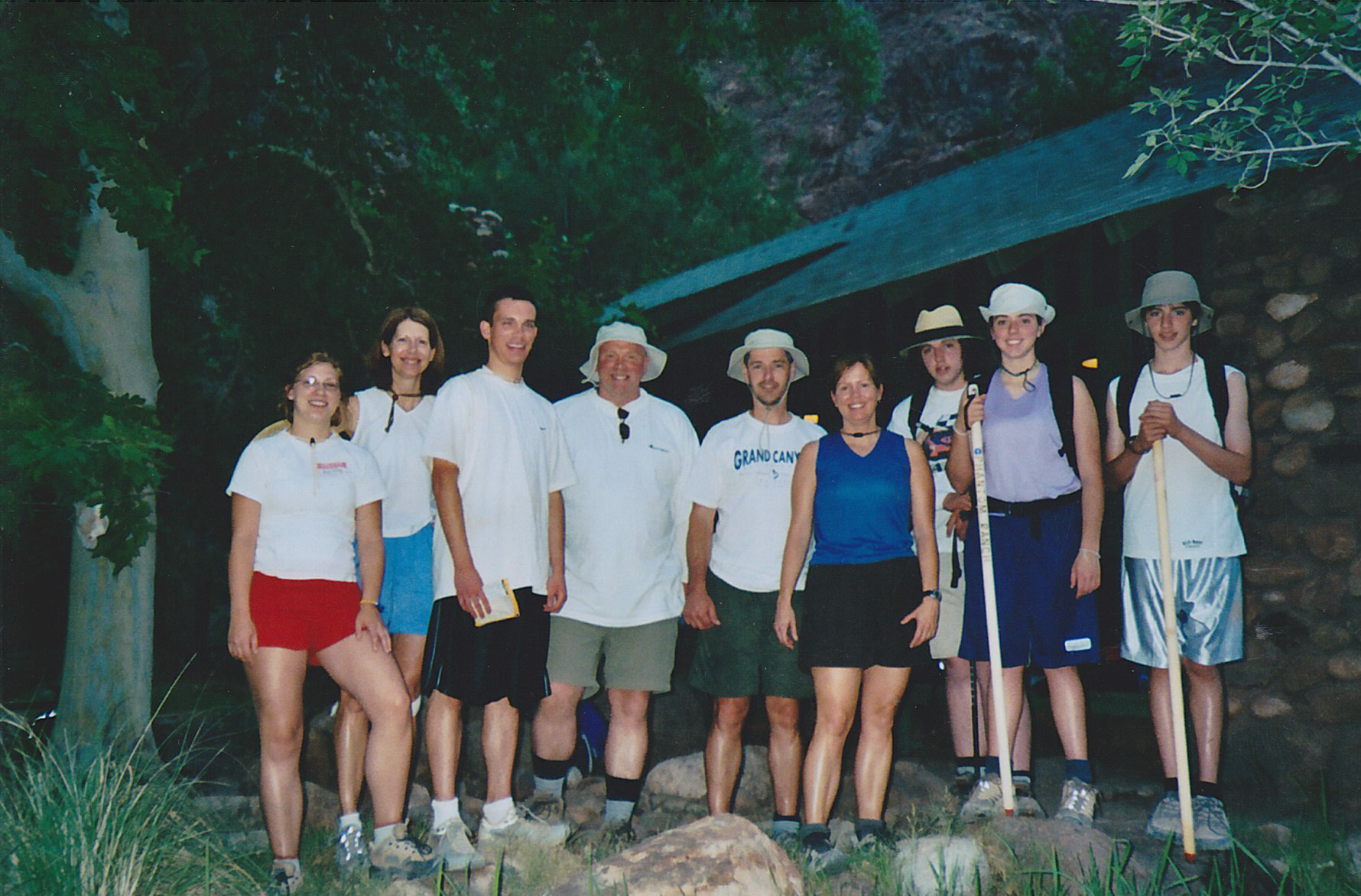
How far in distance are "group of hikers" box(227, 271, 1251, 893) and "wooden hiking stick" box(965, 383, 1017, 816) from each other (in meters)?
0.02

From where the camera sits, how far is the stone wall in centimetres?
543

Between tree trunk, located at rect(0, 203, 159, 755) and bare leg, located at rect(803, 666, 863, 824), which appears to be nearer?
bare leg, located at rect(803, 666, 863, 824)

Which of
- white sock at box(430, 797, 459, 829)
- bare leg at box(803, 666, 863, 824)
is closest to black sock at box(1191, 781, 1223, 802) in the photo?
bare leg at box(803, 666, 863, 824)

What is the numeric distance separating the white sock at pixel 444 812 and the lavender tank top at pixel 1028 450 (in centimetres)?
254

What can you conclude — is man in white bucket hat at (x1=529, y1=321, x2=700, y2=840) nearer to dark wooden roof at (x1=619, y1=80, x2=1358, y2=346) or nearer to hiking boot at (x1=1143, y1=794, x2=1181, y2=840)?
hiking boot at (x1=1143, y1=794, x2=1181, y2=840)

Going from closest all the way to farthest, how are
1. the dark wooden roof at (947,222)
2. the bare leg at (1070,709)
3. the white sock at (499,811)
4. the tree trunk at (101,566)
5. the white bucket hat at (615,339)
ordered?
the white sock at (499,811), the bare leg at (1070,709), the white bucket hat at (615,339), the dark wooden roof at (947,222), the tree trunk at (101,566)

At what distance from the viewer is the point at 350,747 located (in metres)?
4.52

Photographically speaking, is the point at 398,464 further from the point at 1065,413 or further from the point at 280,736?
the point at 1065,413

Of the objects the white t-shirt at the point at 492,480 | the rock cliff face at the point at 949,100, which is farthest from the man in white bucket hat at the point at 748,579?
the rock cliff face at the point at 949,100

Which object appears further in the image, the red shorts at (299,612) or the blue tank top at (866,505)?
the blue tank top at (866,505)

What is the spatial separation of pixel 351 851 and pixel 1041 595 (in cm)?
291

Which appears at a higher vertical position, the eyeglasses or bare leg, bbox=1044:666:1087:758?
the eyeglasses

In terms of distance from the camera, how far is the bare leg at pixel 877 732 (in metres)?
4.41

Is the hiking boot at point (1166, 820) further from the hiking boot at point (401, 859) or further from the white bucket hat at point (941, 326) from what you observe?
the hiking boot at point (401, 859)
